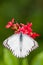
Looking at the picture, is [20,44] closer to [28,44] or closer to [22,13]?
[28,44]

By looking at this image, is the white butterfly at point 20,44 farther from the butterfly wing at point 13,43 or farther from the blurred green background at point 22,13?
the blurred green background at point 22,13

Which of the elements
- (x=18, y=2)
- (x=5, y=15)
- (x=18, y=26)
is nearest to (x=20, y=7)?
(x=18, y=2)

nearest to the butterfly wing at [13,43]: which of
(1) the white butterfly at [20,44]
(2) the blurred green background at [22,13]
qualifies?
(1) the white butterfly at [20,44]

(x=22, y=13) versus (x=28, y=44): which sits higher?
(x=22, y=13)

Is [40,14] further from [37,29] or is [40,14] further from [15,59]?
[15,59]

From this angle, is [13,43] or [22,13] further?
[22,13]

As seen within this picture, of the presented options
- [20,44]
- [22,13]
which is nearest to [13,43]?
[20,44]

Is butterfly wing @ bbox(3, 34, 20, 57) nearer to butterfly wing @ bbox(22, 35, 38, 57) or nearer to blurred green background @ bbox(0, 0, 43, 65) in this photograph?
butterfly wing @ bbox(22, 35, 38, 57)

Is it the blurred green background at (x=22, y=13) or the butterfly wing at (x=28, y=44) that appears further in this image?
the blurred green background at (x=22, y=13)

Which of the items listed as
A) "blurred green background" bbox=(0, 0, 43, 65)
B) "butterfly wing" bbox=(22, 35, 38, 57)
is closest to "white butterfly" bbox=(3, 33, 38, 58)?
"butterfly wing" bbox=(22, 35, 38, 57)
